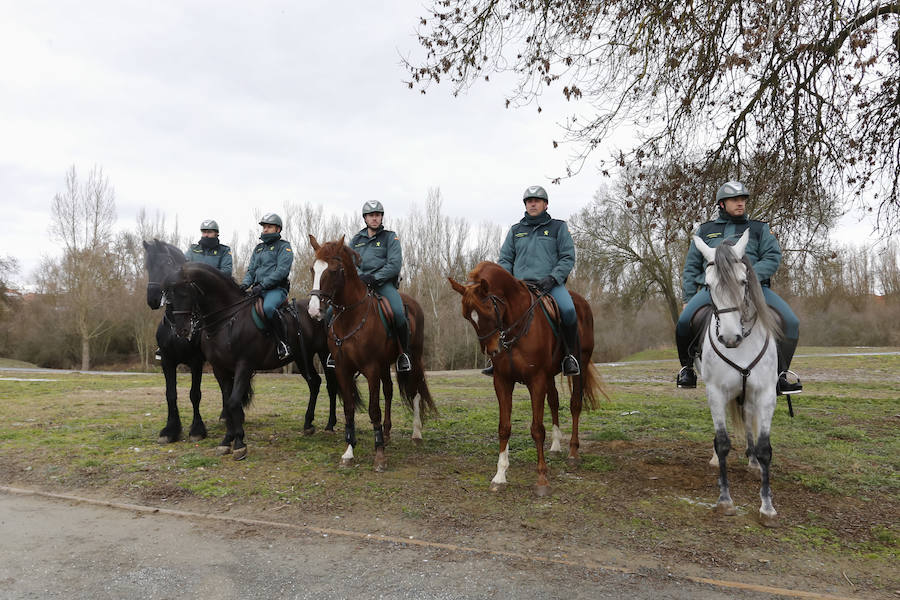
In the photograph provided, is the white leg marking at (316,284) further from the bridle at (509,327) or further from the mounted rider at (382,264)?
the bridle at (509,327)

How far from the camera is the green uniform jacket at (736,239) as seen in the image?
5.31 meters

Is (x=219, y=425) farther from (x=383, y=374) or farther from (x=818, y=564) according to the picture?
(x=818, y=564)

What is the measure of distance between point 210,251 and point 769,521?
325 inches

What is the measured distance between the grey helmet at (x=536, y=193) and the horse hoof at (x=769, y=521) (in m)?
3.74

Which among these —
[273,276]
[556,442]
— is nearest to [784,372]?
[556,442]

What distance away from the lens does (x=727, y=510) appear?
459 centimetres

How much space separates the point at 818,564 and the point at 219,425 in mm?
8220

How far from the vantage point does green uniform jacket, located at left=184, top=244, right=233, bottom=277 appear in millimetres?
8711

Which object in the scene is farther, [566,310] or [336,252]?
[336,252]

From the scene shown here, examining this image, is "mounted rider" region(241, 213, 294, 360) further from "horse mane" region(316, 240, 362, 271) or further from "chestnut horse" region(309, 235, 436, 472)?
"horse mane" region(316, 240, 362, 271)

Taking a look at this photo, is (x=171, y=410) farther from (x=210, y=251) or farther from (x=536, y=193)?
(x=536, y=193)

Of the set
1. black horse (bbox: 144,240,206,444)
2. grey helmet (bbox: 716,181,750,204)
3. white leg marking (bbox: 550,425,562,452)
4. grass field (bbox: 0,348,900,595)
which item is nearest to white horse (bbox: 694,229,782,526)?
grass field (bbox: 0,348,900,595)

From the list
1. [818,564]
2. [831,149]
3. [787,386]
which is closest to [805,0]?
[831,149]

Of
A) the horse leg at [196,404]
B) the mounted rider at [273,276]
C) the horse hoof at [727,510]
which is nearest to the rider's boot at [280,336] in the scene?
the mounted rider at [273,276]
